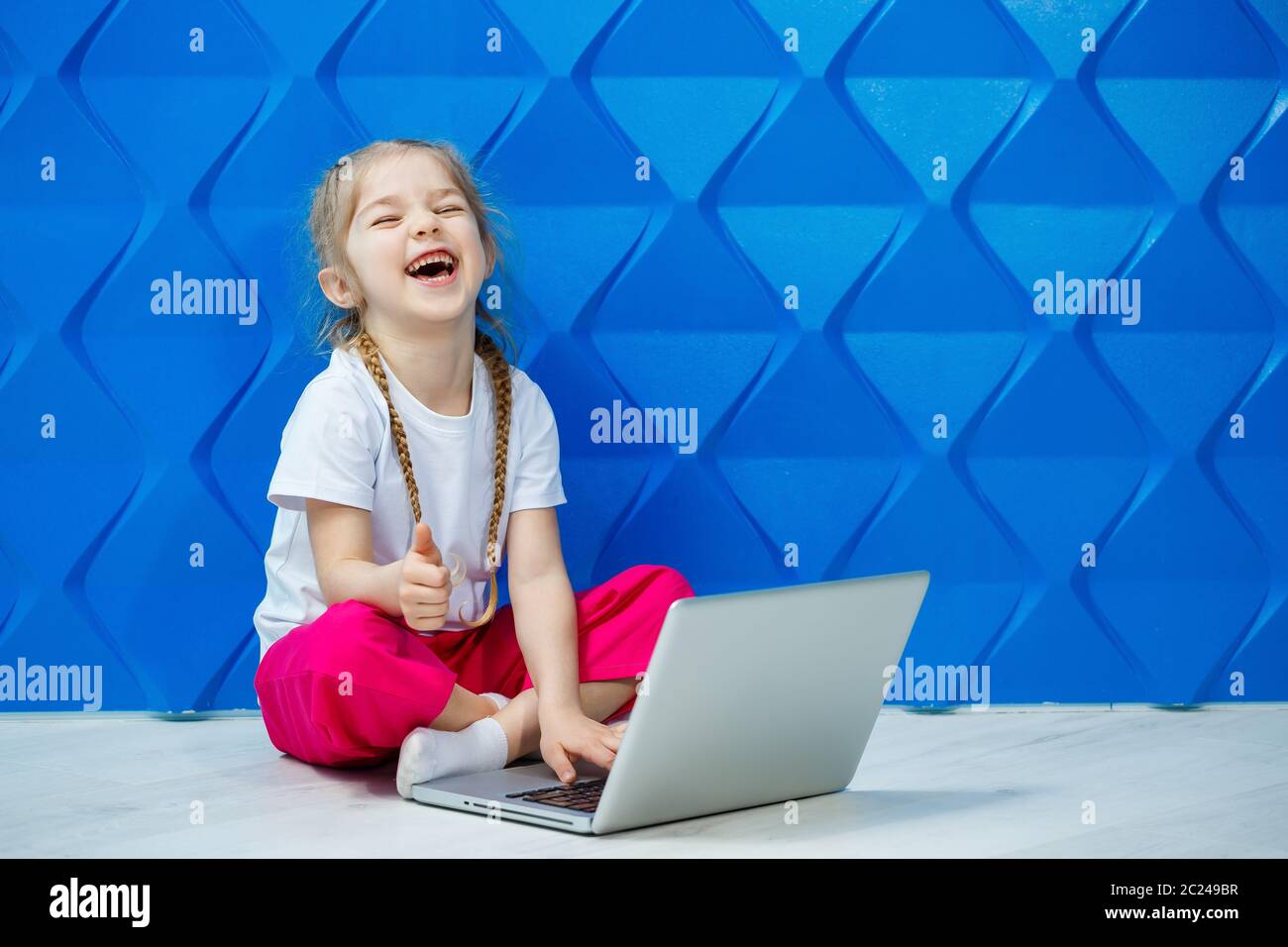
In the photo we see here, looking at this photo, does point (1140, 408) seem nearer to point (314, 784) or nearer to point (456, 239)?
point (456, 239)

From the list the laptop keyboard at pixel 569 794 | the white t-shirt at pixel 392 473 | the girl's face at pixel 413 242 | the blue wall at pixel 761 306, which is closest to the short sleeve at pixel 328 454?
the white t-shirt at pixel 392 473

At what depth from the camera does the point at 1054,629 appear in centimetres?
176

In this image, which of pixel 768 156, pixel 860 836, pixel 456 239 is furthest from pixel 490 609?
pixel 768 156

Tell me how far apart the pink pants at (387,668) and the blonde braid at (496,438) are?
0.31 feet

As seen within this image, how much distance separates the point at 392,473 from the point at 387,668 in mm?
258

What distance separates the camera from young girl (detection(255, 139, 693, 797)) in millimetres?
1361

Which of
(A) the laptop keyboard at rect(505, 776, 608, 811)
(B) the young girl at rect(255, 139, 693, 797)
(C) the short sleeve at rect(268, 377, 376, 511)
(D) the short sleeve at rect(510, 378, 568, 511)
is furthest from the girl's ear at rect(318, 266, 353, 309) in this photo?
(A) the laptop keyboard at rect(505, 776, 608, 811)

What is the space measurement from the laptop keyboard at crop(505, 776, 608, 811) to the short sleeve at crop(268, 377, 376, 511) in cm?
38

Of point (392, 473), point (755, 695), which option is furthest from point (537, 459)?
point (755, 695)

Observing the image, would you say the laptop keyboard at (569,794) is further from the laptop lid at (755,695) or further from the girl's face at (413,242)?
the girl's face at (413,242)

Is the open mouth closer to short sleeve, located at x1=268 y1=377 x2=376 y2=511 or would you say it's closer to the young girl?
the young girl

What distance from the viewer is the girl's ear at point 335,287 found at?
1590 millimetres

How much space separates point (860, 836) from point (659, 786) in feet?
0.57

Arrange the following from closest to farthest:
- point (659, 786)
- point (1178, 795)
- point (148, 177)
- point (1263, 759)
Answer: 1. point (659, 786)
2. point (1178, 795)
3. point (1263, 759)
4. point (148, 177)
